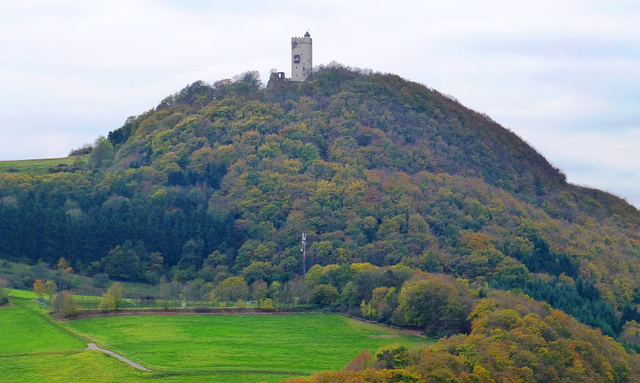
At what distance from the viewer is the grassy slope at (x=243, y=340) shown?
260 feet

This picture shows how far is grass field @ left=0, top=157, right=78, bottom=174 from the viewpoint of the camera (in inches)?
5920

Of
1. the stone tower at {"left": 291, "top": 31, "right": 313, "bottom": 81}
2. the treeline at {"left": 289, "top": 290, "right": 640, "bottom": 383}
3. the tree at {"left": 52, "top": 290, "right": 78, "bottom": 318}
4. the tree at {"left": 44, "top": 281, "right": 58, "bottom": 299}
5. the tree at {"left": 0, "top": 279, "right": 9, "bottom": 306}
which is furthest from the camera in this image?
the stone tower at {"left": 291, "top": 31, "right": 313, "bottom": 81}

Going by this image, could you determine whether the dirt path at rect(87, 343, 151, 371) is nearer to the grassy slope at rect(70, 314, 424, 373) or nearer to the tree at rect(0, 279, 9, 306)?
the grassy slope at rect(70, 314, 424, 373)

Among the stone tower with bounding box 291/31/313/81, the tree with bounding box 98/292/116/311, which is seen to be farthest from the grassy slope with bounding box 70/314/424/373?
the stone tower with bounding box 291/31/313/81

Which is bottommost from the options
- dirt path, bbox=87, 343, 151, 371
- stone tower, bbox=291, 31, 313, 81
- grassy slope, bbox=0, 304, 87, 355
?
dirt path, bbox=87, 343, 151, 371

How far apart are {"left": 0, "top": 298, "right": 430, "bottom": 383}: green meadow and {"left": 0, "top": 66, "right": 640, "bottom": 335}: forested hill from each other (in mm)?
19368

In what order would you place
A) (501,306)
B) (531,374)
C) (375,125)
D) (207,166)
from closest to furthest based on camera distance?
(531,374)
(501,306)
(207,166)
(375,125)

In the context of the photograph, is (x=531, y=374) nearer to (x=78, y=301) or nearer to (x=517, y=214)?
(x=78, y=301)

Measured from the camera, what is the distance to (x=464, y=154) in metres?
166

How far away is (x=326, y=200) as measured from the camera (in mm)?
134250

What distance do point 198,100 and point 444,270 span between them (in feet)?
214

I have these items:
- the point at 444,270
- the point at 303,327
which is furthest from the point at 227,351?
the point at 444,270

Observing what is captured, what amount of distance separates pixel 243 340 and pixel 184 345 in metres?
5.65

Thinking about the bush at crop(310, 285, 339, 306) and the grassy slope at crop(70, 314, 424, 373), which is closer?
the grassy slope at crop(70, 314, 424, 373)
